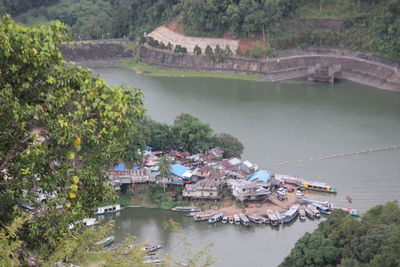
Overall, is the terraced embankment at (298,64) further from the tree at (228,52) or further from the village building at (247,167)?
the village building at (247,167)

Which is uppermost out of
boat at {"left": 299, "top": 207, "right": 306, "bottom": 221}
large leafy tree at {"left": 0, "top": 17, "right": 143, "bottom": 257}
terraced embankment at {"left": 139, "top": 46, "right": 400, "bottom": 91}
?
large leafy tree at {"left": 0, "top": 17, "right": 143, "bottom": 257}

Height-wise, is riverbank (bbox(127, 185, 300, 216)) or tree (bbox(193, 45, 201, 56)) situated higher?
tree (bbox(193, 45, 201, 56))

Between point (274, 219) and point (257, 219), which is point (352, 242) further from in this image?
point (257, 219)

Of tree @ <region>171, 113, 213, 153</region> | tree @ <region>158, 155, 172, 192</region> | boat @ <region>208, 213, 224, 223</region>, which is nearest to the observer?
boat @ <region>208, 213, 224, 223</region>

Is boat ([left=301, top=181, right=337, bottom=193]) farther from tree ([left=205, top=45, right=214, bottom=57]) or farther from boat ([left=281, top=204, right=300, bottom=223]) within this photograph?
tree ([left=205, top=45, right=214, bottom=57])

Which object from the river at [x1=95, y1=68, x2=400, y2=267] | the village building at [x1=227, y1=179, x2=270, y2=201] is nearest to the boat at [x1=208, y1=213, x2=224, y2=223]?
the river at [x1=95, y1=68, x2=400, y2=267]

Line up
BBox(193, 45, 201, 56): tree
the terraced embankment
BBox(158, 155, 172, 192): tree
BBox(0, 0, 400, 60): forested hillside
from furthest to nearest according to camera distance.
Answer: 1. BBox(193, 45, 201, 56): tree
2. BBox(0, 0, 400, 60): forested hillside
3. the terraced embankment
4. BBox(158, 155, 172, 192): tree

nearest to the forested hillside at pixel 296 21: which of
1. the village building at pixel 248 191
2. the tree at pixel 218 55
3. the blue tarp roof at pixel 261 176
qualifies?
the tree at pixel 218 55
